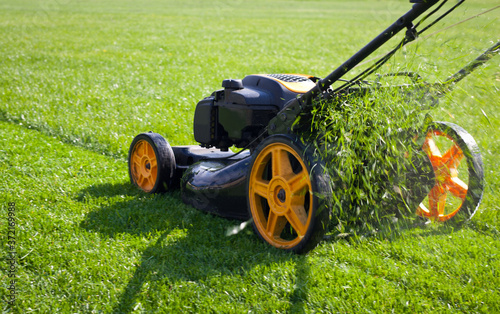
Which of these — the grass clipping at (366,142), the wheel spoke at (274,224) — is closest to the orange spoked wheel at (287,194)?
the wheel spoke at (274,224)

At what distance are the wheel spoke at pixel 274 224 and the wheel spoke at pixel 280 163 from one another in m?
0.29

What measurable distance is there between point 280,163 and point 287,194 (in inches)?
8.1

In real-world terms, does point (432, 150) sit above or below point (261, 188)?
above

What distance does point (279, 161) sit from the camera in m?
3.37

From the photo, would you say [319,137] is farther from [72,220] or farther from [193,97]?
[193,97]

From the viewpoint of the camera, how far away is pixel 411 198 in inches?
146

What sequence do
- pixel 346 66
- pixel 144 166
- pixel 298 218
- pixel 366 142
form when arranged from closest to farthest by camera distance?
pixel 346 66
pixel 366 142
pixel 298 218
pixel 144 166

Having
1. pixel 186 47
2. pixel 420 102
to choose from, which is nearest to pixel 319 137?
pixel 420 102

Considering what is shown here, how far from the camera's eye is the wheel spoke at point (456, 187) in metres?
3.86

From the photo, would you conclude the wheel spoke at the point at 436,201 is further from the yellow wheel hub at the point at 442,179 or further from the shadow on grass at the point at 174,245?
the shadow on grass at the point at 174,245

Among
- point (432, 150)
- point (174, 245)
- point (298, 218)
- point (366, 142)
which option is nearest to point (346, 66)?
A: point (366, 142)

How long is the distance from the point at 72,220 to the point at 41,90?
17.9 feet

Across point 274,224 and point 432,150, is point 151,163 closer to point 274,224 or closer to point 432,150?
point 274,224

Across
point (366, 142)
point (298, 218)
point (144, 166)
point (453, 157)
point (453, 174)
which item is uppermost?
point (366, 142)
